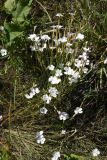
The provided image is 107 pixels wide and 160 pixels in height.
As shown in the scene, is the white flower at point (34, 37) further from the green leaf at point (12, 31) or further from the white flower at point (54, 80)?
the white flower at point (54, 80)

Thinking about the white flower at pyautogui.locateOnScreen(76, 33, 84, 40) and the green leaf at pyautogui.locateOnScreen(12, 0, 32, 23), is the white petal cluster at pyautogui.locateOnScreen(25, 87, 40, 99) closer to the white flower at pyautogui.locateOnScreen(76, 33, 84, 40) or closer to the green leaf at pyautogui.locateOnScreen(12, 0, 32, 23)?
the white flower at pyautogui.locateOnScreen(76, 33, 84, 40)

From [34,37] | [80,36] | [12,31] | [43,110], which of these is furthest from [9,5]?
[43,110]

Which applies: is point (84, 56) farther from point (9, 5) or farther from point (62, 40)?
point (9, 5)

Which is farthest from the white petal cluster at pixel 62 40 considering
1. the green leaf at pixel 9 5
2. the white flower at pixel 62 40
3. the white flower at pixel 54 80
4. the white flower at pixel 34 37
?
the green leaf at pixel 9 5

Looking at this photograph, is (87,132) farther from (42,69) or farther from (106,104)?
(42,69)

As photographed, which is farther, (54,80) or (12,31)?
(12,31)

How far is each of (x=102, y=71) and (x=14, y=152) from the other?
0.71 meters

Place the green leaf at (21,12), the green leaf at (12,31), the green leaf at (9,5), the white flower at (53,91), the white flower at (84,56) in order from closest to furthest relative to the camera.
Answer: the white flower at (53,91)
the white flower at (84,56)
the green leaf at (12,31)
the green leaf at (21,12)
the green leaf at (9,5)

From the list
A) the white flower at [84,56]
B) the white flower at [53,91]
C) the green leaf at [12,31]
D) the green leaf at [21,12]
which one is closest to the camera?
the white flower at [53,91]

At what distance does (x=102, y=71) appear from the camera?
2766mm

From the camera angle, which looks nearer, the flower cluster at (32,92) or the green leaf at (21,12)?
the flower cluster at (32,92)

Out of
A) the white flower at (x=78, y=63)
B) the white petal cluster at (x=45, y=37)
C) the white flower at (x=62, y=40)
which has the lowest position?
the white flower at (x=78, y=63)

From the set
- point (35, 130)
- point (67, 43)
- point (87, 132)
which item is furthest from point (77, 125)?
point (67, 43)

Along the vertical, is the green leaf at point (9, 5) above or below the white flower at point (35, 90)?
above
